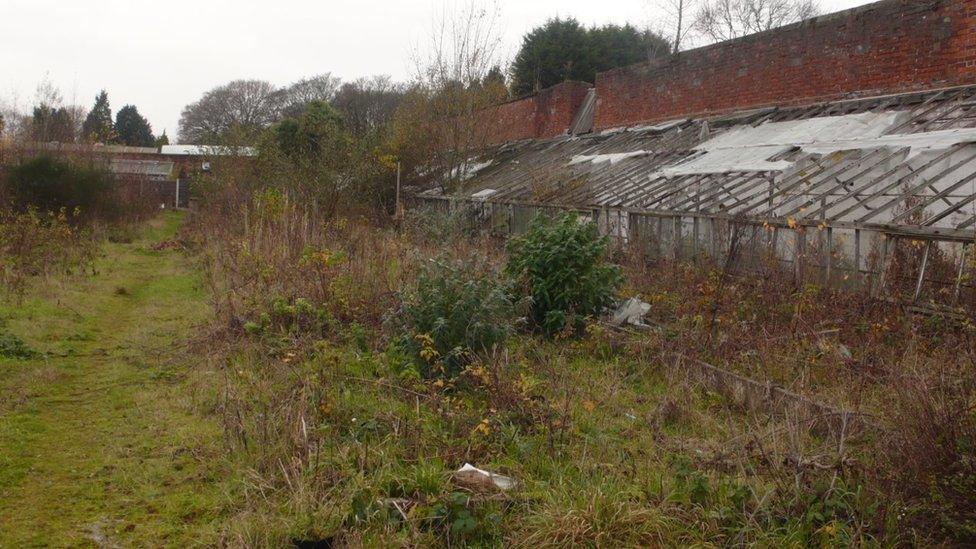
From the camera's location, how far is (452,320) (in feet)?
23.0

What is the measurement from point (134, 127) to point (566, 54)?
48113mm

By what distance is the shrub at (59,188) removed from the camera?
17859 millimetres

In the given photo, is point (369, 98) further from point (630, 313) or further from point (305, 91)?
point (630, 313)

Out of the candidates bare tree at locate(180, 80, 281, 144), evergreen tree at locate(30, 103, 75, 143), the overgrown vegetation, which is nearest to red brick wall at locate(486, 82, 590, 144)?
evergreen tree at locate(30, 103, 75, 143)

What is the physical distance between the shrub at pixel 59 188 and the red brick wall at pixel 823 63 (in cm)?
1510

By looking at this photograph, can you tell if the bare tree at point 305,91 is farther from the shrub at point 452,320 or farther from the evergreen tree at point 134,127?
the shrub at point 452,320

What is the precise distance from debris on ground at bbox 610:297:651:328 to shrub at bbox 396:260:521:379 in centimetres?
246

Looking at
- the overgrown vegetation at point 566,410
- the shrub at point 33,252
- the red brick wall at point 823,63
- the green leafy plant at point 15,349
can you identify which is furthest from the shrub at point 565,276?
the red brick wall at point 823,63

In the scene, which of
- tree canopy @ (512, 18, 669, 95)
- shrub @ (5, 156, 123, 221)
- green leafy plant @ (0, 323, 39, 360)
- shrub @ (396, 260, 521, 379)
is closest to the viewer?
shrub @ (396, 260, 521, 379)

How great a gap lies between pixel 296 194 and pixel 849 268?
10.9 metres

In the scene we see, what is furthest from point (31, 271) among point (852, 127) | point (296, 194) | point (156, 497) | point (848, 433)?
point (852, 127)

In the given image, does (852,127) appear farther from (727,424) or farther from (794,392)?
(727,424)

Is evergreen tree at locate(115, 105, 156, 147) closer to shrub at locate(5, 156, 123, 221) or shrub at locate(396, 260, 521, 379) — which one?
shrub at locate(5, 156, 123, 221)

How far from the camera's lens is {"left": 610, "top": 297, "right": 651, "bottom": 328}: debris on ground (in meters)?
9.53
